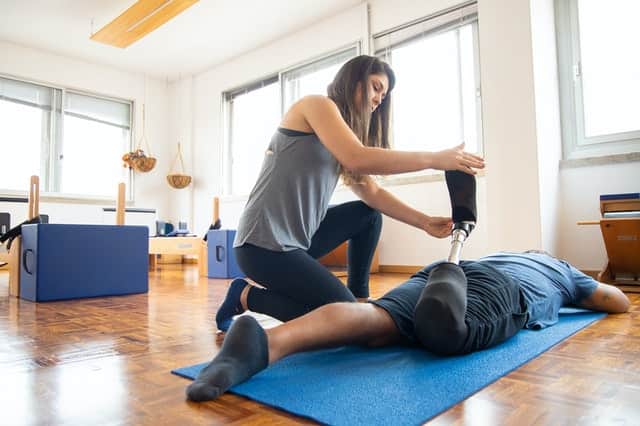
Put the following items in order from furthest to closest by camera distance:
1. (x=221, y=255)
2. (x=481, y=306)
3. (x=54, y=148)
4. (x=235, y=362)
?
(x=54, y=148) < (x=221, y=255) < (x=481, y=306) < (x=235, y=362)

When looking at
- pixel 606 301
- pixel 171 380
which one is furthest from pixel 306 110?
pixel 606 301

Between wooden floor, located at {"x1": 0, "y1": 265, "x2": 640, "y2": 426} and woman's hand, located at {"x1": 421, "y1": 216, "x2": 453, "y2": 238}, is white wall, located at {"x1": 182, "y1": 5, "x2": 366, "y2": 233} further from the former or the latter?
wooden floor, located at {"x1": 0, "y1": 265, "x2": 640, "y2": 426}

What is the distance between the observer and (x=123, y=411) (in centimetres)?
83

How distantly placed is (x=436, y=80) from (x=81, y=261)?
3152mm

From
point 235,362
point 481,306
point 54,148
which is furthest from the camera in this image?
point 54,148

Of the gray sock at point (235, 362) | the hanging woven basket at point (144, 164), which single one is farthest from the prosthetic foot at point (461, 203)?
the hanging woven basket at point (144, 164)

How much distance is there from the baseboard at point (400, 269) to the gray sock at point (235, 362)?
127 inches

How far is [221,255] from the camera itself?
4.02m

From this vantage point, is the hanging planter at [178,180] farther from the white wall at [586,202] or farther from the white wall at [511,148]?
the white wall at [586,202]

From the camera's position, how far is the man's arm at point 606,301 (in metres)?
1.79

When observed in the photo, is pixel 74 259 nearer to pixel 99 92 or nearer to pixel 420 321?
pixel 420 321

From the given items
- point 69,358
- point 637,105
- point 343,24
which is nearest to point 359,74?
point 69,358

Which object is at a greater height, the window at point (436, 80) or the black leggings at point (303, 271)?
the window at point (436, 80)

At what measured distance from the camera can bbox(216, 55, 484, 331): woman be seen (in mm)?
1208
